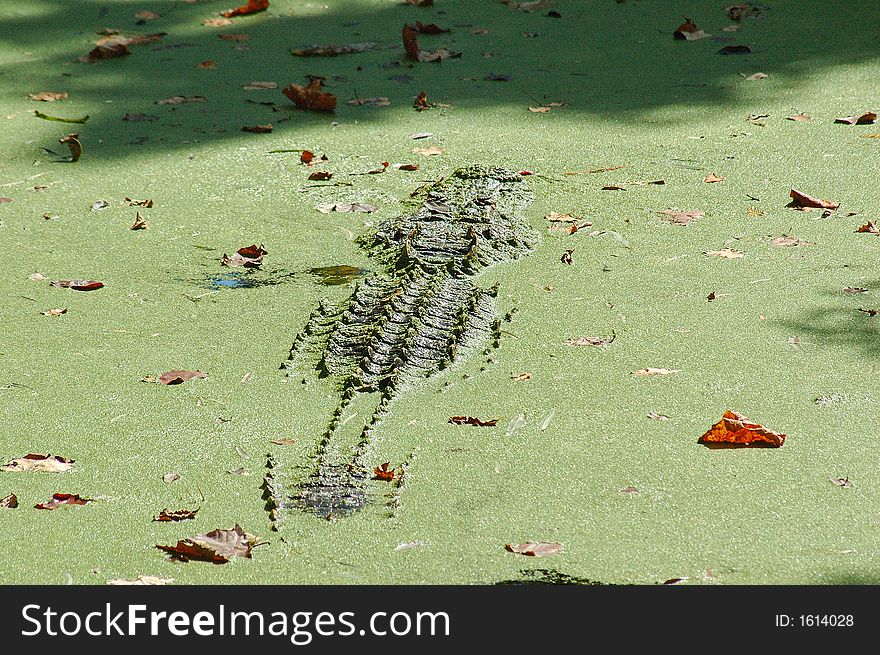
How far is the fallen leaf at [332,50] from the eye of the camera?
4992 millimetres

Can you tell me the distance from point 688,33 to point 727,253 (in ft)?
7.66

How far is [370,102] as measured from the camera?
4438 mm

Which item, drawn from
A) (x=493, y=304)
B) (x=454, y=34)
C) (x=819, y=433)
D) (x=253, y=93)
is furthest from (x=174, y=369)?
(x=454, y=34)

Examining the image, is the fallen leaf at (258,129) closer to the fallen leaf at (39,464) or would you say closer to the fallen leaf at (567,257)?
the fallen leaf at (567,257)

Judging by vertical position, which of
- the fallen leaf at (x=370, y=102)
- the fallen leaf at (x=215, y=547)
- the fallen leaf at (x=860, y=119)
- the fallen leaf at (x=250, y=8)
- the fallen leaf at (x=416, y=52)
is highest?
the fallen leaf at (x=250, y=8)

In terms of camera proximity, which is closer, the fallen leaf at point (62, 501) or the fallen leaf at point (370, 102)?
the fallen leaf at point (62, 501)

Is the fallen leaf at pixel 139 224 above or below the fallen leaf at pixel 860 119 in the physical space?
below

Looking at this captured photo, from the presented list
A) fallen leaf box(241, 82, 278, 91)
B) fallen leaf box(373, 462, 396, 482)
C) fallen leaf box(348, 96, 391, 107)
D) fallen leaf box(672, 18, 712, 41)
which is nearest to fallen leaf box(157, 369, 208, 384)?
fallen leaf box(373, 462, 396, 482)

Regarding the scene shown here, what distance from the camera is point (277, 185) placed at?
3666mm

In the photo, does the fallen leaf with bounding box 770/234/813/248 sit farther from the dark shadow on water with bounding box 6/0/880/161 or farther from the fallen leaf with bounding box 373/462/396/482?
the fallen leaf with bounding box 373/462/396/482

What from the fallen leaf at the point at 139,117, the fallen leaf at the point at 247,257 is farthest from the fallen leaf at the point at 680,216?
the fallen leaf at the point at 139,117

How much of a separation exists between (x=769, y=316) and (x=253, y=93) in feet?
8.93

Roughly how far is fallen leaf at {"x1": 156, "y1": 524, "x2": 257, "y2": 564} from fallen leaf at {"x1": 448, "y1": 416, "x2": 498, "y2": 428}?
21.7 inches

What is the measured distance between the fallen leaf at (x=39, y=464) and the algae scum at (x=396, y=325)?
0.41 m
